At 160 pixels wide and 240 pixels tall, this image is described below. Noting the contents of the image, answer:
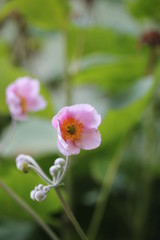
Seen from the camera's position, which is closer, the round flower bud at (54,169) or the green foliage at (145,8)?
the round flower bud at (54,169)

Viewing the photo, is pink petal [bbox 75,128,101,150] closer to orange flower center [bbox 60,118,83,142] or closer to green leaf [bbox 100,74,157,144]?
orange flower center [bbox 60,118,83,142]

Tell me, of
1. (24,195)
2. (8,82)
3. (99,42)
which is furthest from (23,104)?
(99,42)

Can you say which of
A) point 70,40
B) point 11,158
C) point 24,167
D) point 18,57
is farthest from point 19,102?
point 18,57

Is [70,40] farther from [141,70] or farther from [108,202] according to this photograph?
[108,202]

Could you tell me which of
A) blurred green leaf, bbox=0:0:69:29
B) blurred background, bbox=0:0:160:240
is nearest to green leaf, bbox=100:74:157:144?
blurred background, bbox=0:0:160:240

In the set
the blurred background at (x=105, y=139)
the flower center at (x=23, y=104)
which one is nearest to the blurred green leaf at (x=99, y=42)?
the blurred background at (x=105, y=139)

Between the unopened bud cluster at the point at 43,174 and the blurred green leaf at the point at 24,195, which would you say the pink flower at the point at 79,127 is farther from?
the blurred green leaf at the point at 24,195
